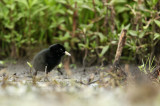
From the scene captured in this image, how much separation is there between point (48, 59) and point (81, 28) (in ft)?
3.01

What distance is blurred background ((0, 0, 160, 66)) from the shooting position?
16.9 feet

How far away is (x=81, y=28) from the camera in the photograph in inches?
213

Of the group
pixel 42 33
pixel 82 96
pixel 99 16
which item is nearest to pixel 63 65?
pixel 42 33

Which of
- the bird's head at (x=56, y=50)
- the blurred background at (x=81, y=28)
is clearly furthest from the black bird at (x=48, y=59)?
the blurred background at (x=81, y=28)

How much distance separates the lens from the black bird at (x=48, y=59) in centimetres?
490

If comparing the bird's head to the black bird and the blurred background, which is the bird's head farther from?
the blurred background

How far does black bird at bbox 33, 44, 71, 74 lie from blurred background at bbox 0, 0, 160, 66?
53 centimetres

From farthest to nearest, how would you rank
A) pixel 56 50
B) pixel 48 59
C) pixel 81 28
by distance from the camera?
pixel 81 28
pixel 56 50
pixel 48 59

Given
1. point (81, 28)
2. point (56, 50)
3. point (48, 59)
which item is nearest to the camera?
point (48, 59)

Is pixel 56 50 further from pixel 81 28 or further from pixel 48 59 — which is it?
pixel 81 28

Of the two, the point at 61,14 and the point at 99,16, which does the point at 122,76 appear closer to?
the point at 99,16

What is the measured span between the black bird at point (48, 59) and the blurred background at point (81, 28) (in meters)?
0.53

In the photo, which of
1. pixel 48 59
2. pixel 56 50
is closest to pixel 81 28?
pixel 56 50

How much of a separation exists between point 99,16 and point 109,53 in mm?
759
